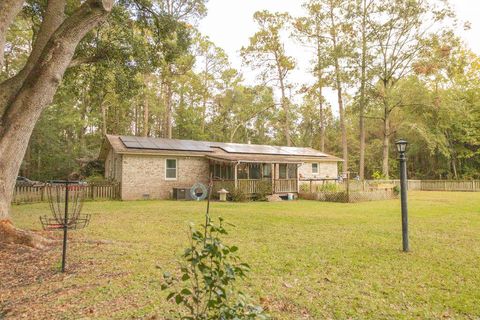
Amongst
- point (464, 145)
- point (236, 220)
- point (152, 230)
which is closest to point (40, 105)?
point (152, 230)

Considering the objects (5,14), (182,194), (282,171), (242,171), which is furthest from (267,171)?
(5,14)

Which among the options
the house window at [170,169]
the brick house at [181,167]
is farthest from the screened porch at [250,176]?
the house window at [170,169]

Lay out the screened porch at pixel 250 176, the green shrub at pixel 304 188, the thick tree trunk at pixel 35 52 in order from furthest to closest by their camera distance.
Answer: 1. the green shrub at pixel 304 188
2. the screened porch at pixel 250 176
3. the thick tree trunk at pixel 35 52

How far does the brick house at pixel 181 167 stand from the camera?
16.5m

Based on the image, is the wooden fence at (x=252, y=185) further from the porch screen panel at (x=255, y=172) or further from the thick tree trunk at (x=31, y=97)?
the thick tree trunk at (x=31, y=97)

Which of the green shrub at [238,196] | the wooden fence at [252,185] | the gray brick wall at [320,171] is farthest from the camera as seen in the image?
the gray brick wall at [320,171]

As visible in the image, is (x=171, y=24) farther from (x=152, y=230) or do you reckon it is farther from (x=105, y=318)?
(x=105, y=318)

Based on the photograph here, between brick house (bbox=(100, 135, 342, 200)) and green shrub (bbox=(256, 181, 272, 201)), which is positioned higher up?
brick house (bbox=(100, 135, 342, 200))

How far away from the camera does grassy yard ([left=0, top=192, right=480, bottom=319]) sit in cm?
331

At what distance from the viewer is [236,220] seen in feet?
31.1

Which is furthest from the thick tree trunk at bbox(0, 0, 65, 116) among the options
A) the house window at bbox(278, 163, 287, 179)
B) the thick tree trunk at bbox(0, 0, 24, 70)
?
the house window at bbox(278, 163, 287, 179)

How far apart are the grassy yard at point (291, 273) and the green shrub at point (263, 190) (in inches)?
350

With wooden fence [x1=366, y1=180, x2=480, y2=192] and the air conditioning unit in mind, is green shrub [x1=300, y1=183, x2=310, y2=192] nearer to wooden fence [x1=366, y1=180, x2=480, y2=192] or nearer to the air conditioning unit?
the air conditioning unit

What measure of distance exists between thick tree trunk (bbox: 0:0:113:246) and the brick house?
387 inches
